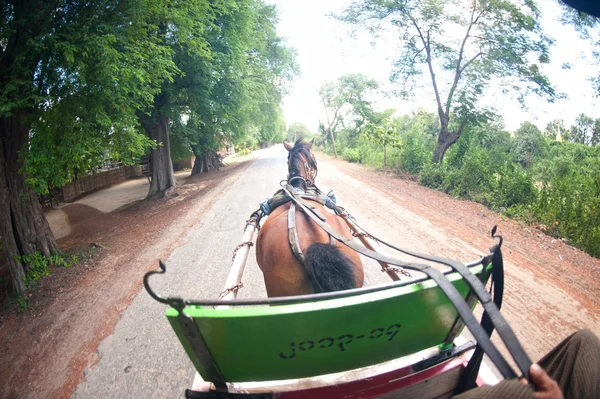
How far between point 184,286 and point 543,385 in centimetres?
426

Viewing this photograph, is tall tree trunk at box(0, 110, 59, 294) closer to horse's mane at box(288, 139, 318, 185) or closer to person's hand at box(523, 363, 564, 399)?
horse's mane at box(288, 139, 318, 185)

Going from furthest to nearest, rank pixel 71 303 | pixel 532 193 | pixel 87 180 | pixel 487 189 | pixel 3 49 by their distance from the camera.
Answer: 1. pixel 87 180
2. pixel 487 189
3. pixel 532 193
4. pixel 3 49
5. pixel 71 303

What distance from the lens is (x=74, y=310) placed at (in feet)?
13.0

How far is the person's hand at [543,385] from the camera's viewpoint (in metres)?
0.79

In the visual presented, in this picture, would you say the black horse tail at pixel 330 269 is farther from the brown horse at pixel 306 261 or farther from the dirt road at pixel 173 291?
the dirt road at pixel 173 291

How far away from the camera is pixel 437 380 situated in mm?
1516

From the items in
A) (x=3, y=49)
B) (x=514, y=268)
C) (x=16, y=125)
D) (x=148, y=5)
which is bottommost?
(x=514, y=268)

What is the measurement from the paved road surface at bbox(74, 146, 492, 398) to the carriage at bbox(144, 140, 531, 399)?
1.60 m

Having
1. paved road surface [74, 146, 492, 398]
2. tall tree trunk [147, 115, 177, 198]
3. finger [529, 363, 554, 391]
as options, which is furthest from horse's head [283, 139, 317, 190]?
tall tree trunk [147, 115, 177, 198]

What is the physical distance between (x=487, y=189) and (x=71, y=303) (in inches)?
412

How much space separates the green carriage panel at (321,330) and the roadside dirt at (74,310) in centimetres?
253

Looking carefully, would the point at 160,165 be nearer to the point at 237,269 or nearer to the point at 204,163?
the point at 204,163

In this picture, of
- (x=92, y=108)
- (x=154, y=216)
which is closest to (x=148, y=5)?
(x=92, y=108)

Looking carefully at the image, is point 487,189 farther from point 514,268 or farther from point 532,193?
point 514,268
